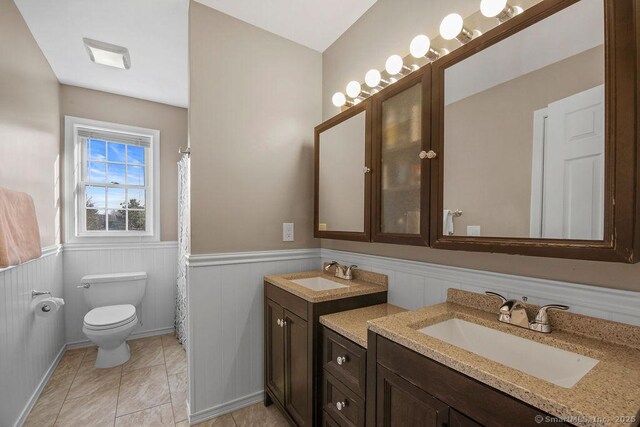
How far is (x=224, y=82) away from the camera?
185 cm

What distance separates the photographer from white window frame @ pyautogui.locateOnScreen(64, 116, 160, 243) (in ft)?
8.79

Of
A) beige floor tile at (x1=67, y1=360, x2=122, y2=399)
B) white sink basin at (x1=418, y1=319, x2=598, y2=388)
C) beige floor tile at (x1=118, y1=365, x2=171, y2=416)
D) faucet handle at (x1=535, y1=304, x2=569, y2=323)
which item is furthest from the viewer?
beige floor tile at (x1=67, y1=360, x2=122, y2=399)

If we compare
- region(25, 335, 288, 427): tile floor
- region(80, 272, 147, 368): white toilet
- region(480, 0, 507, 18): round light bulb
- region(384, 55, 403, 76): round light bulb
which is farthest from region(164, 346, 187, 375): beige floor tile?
region(480, 0, 507, 18): round light bulb

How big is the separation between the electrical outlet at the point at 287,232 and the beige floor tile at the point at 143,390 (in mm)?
1343

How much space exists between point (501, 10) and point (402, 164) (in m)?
0.66

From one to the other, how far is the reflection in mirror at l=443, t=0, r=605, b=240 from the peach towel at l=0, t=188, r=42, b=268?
6.64 ft

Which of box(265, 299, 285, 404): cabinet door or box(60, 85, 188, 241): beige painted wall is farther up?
box(60, 85, 188, 241): beige painted wall

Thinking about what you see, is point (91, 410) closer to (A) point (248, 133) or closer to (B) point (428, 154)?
(A) point (248, 133)

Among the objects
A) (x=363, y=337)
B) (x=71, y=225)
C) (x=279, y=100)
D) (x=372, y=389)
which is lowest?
(x=372, y=389)

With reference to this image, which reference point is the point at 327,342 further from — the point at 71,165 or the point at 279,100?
the point at 71,165

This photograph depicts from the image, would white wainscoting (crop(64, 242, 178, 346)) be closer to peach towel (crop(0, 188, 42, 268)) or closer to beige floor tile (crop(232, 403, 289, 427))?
peach towel (crop(0, 188, 42, 268))

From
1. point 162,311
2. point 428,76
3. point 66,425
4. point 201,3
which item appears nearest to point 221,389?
point 66,425

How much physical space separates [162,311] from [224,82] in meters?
2.47

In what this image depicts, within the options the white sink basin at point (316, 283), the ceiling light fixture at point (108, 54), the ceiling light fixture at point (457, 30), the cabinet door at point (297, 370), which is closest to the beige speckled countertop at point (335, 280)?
the white sink basin at point (316, 283)
